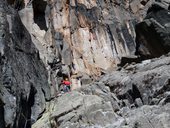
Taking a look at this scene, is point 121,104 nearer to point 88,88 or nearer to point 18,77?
point 88,88

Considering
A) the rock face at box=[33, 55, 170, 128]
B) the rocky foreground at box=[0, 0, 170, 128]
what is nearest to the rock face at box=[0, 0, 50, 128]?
the rocky foreground at box=[0, 0, 170, 128]

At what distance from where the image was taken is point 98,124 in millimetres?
20688

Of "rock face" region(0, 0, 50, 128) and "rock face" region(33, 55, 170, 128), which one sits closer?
"rock face" region(33, 55, 170, 128)

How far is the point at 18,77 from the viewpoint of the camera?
74.4 feet

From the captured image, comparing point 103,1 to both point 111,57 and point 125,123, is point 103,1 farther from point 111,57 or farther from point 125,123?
point 125,123

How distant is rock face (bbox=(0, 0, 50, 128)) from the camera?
20531mm

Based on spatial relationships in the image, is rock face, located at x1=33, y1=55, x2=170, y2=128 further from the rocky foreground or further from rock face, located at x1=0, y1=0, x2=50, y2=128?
rock face, located at x1=0, y1=0, x2=50, y2=128

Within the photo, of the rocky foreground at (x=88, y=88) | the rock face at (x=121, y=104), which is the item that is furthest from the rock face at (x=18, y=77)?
the rock face at (x=121, y=104)

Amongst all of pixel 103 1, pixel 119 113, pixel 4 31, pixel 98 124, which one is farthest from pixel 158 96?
pixel 103 1

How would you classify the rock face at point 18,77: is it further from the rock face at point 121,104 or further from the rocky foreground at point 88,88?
the rock face at point 121,104

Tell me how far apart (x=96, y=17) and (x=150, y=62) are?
42.4 metres

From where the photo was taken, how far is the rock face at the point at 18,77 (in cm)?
2053

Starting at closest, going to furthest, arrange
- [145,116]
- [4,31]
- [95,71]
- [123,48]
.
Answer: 1. [145,116]
2. [4,31]
3. [95,71]
4. [123,48]

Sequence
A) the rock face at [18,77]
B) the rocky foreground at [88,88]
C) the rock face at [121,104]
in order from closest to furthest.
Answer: the rock face at [121,104]
the rocky foreground at [88,88]
the rock face at [18,77]
